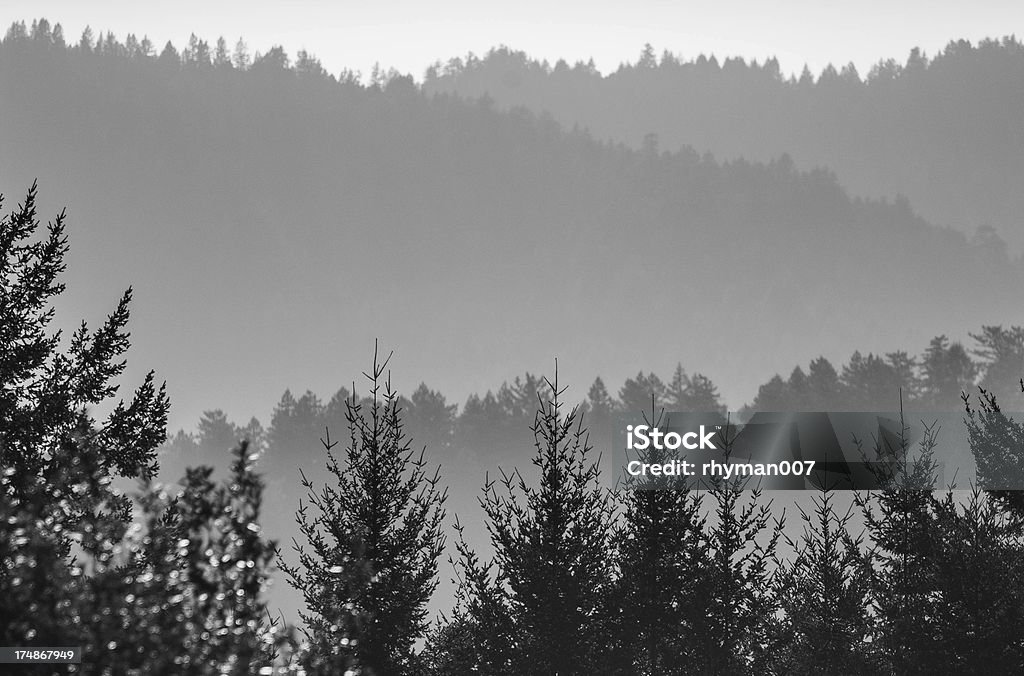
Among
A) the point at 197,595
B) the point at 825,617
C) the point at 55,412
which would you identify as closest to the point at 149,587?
the point at 197,595

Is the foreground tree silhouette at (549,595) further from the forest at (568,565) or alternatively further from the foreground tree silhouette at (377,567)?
the foreground tree silhouette at (377,567)

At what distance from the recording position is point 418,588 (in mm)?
21312

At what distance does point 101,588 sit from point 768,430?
5598 cm

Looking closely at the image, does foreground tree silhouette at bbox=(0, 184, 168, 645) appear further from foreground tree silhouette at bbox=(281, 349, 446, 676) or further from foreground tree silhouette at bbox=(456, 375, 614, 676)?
foreground tree silhouette at bbox=(456, 375, 614, 676)

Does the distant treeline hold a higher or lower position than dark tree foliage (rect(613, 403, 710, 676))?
higher

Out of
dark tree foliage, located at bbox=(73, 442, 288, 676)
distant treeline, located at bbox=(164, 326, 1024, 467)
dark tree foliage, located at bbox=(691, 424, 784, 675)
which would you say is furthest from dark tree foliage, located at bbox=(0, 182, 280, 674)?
distant treeline, located at bbox=(164, 326, 1024, 467)

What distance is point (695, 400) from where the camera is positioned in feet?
389

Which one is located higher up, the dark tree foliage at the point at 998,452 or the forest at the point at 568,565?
the dark tree foliage at the point at 998,452

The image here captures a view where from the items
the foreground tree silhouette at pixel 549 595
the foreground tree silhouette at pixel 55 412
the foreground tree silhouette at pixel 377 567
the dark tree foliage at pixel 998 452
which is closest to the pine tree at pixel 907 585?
the dark tree foliage at pixel 998 452

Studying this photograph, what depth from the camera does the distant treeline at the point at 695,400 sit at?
111 metres

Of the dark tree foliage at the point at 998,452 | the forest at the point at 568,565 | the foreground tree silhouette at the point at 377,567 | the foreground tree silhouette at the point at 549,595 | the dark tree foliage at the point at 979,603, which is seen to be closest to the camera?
the forest at the point at 568,565

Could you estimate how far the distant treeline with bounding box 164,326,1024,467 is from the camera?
111 m

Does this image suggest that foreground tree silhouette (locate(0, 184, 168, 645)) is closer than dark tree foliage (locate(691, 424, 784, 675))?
Yes

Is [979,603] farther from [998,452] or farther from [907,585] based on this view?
[998,452]
